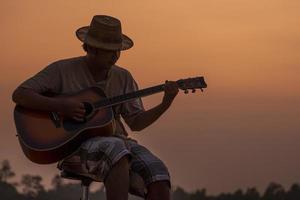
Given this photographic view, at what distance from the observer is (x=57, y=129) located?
7438 mm

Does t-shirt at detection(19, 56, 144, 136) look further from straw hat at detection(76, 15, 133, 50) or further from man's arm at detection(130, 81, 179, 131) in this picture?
straw hat at detection(76, 15, 133, 50)

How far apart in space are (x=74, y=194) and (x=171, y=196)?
3.10 meters

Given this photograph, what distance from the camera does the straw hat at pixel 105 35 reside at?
7328mm

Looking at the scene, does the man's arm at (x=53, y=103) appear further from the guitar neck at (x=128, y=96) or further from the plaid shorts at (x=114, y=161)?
the plaid shorts at (x=114, y=161)

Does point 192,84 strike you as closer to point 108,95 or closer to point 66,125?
point 108,95

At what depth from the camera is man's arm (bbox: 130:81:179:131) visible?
24.1 ft

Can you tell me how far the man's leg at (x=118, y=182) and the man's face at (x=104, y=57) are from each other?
0.78 m

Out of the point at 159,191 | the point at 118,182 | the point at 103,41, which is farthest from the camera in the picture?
the point at 103,41

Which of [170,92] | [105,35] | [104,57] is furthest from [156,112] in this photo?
[105,35]

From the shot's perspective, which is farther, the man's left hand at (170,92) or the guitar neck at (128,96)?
the guitar neck at (128,96)

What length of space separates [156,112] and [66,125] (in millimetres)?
644

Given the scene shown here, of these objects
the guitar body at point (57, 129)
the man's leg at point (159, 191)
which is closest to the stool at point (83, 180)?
the guitar body at point (57, 129)

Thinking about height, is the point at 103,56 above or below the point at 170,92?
above

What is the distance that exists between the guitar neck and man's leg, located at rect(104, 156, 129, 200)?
66 centimetres
